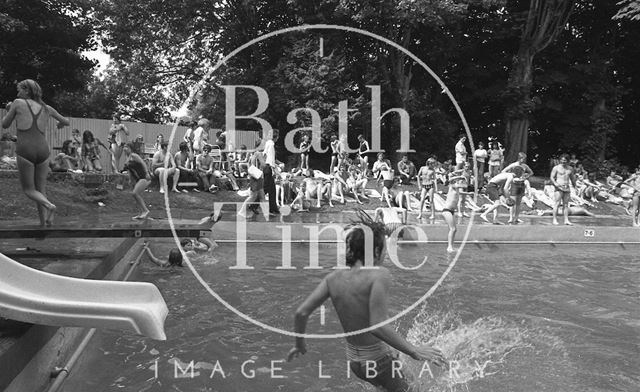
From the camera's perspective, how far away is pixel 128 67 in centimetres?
3397

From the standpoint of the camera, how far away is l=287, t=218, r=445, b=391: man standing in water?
3.87 meters

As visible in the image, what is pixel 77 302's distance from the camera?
4133mm

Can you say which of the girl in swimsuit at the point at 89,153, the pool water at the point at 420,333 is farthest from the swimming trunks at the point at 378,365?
the girl in swimsuit at the point at 89,153

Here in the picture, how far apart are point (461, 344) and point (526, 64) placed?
27197mm

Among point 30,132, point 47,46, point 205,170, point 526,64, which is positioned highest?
point 47,46

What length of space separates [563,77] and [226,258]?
27.5 m

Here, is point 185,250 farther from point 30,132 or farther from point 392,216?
point 392,216

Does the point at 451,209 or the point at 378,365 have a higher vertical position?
the point at 451,209

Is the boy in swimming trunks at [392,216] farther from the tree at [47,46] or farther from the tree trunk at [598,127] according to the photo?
the tree at [47,46]

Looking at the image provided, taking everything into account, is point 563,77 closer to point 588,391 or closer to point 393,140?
point 393,140

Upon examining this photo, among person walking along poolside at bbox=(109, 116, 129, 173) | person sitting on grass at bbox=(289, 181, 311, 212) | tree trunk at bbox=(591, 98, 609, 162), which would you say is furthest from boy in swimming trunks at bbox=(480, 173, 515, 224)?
tree trunk at bbox=(591, 98, 609, 162)

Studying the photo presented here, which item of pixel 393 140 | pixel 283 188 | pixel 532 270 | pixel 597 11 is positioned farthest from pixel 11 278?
pixel 597 11

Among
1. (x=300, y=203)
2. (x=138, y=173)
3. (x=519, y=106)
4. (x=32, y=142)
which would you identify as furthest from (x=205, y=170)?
(x=519, y=106)

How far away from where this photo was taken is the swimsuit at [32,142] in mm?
7496
